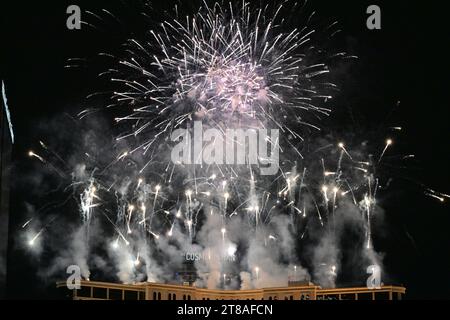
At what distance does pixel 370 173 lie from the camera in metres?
42.1

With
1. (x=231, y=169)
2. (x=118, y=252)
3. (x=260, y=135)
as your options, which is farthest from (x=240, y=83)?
(x=118, y=252)

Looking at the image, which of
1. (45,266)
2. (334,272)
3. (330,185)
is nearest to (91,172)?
(45,266)

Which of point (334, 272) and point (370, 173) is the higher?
point (370, 173)

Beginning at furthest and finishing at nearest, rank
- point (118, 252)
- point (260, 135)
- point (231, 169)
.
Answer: point (118, 252) < point (231, 169) < point (260, 135)

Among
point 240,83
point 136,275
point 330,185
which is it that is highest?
point 240,83

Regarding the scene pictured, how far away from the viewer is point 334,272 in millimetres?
49469

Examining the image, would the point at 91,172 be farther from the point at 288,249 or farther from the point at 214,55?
the point at 288,249

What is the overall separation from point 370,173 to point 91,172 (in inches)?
626

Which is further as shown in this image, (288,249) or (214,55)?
(288,249)

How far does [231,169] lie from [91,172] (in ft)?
26.9
